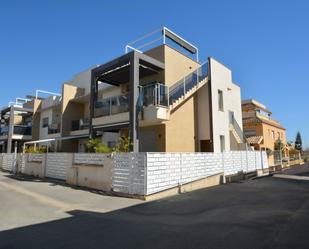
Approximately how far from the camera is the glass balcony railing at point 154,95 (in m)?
15.6

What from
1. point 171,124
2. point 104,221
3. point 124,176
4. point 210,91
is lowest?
point 104,221

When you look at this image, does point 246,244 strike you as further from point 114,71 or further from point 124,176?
point 114,71

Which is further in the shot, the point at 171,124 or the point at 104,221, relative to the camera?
the point at 171,124

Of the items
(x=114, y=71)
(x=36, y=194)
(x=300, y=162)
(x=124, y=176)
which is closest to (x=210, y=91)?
(x=114, y=71)

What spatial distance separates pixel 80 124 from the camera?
25.4 metres

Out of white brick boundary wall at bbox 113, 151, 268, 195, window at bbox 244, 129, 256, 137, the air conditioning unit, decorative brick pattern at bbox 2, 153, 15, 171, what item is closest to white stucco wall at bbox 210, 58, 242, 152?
white brick boundary wall at bbox 113, 151, 268, 195

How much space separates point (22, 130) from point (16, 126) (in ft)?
2.77

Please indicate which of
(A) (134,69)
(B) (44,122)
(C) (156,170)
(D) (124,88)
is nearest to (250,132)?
(D) (124,88)

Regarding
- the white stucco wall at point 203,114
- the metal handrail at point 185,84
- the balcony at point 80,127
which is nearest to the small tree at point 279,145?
the white stucco wall at point 203,114

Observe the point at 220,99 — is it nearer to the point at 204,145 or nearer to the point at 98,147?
the point at 204,145

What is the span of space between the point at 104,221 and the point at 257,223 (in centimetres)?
437

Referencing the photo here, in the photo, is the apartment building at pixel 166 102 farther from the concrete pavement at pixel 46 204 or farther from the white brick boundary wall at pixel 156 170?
the concrete pavement at pixel 46 204

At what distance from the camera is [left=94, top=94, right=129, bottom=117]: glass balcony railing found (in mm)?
16777

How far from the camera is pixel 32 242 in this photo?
586cm
